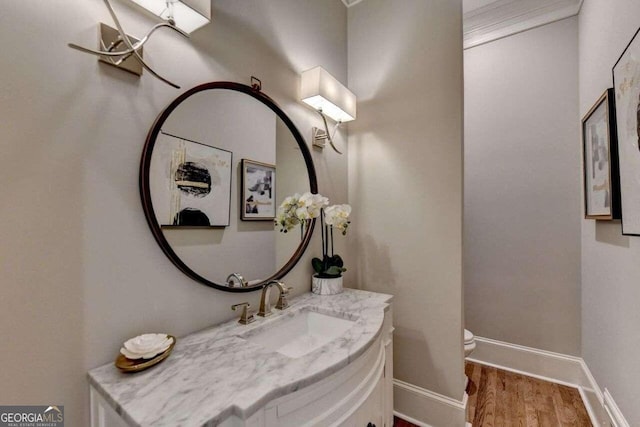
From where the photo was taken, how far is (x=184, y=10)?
3.01 ft

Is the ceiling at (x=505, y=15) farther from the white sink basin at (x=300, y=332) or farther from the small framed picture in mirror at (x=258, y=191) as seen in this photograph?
the white sink basin at (x=300, y=332)

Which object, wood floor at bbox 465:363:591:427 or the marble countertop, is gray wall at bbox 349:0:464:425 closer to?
wood floor at bbox 465:363:591:427

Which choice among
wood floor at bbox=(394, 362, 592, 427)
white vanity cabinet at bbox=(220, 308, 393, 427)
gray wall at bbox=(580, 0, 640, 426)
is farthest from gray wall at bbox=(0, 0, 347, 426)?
gray wall at bbox=(580, 0, 640, 426)

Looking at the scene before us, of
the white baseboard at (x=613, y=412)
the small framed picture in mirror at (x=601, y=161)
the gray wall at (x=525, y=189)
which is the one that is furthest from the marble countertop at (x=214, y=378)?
the gray wall at (x=525, y=189)

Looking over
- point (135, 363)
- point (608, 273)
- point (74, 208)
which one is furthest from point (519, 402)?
point (74, 208)

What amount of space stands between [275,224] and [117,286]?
717 mm

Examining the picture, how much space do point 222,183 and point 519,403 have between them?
2.42 metres

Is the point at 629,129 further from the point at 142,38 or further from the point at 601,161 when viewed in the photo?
the point at 142,38

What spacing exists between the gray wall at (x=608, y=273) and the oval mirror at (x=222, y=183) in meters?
Answer: 1.61

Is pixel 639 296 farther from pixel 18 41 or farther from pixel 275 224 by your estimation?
pixel 18 41

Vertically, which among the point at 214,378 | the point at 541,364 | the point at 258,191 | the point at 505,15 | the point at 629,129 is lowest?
the point at 541,364

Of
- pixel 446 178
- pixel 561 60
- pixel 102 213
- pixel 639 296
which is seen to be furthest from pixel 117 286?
pixel 561 60

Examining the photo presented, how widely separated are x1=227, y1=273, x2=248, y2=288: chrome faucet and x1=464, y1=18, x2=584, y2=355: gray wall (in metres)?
2.18

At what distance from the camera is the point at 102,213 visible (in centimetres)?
83
